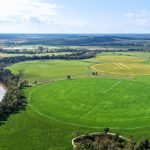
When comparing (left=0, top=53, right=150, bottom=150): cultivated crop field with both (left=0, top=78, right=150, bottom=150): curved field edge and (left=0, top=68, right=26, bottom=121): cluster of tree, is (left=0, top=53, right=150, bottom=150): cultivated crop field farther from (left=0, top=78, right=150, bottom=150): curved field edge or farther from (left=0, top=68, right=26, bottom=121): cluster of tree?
(left=0, top=68, right=26, bottom=121): cluster of tree

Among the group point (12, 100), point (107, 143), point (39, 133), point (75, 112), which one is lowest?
point (39, 133)

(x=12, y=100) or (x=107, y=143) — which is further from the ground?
(x=12, y=100)

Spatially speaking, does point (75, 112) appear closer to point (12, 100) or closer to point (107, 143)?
point (12, 100)

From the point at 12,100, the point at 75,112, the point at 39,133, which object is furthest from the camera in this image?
the point at 12,100

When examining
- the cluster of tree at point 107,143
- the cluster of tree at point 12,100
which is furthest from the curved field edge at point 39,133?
the cluster of tree at point 12,100

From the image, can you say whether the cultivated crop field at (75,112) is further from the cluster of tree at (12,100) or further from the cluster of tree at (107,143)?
the cluster of tree at (107,143)

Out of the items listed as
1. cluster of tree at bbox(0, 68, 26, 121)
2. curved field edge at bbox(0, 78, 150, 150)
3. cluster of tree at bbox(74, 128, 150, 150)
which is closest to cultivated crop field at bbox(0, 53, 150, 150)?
curved field edge at bbox(0, 78, 150, 150)

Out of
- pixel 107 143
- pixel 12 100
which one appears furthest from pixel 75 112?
pixel 107 143

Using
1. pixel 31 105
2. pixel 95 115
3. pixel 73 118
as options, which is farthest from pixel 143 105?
pixel 31 105

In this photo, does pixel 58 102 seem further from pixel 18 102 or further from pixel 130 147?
pixel 130 147
